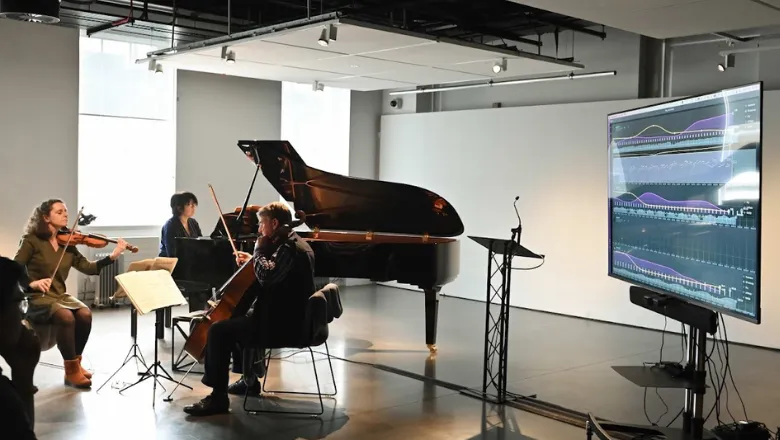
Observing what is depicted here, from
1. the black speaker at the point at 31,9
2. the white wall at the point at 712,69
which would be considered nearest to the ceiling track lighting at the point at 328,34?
the black speaker at the point at 31,9

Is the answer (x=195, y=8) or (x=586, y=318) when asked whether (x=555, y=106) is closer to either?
(x=586, y=318)

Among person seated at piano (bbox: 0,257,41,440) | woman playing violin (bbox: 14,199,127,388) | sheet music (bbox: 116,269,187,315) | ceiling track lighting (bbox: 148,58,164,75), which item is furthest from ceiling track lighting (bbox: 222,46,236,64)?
person seated at piano (bbox: 0,257,41,440)

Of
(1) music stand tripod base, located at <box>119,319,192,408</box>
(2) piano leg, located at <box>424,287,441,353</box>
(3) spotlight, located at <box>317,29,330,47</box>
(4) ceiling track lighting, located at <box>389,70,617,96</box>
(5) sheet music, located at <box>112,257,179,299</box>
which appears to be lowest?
(1) music stand tripod base, located at <box>119,319,192,408</box>

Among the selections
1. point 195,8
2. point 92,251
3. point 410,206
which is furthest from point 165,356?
point 195,8

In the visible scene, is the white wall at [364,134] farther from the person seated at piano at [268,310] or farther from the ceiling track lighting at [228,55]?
the person seated at piano at [268,310]

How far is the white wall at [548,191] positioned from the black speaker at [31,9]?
5984 millimetres

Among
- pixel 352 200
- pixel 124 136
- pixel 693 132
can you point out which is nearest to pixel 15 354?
pixel 693 132

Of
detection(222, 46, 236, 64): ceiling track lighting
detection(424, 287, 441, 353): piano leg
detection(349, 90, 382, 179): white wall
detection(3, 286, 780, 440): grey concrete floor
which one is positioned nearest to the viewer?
detection(3, 286, 780, 440): grey concrete floor

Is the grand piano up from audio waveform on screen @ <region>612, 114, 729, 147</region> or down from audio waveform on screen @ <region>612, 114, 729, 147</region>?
down

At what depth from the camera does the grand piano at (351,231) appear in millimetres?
6789

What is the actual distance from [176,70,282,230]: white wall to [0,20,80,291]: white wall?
1.59 meters

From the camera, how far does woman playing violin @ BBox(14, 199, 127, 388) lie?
226 inches

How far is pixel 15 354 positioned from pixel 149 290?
306 cm

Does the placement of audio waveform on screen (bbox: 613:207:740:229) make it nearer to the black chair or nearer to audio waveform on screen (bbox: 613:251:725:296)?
audio waveform on screen (bbox: 613:251:725:296)
